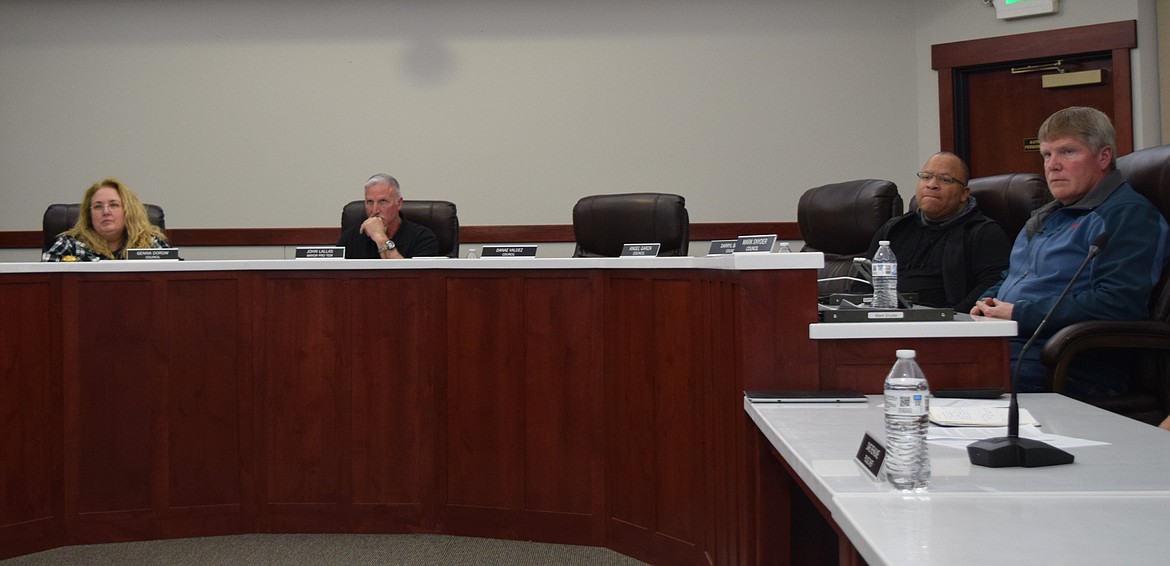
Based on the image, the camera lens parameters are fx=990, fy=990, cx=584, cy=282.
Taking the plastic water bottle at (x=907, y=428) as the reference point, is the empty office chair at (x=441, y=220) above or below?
above

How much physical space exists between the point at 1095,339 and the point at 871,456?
54.9 inches

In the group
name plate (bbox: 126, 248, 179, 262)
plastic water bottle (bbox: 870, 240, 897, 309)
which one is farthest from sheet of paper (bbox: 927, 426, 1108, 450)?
name plate (bbox: 126, 248, 179, 262)

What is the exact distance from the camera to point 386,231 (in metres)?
3.97

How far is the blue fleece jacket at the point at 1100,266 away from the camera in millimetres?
2488

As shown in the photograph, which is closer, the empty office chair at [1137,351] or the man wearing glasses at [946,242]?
the empty office chair at [1137,351]

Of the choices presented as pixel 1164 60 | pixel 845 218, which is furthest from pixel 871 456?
pixel 1164 60

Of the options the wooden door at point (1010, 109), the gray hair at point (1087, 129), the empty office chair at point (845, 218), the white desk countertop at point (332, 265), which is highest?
the wooden door at point (1010, 109)

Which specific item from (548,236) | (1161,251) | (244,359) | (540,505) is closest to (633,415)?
(540,505)

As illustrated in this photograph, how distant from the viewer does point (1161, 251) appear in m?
2.52

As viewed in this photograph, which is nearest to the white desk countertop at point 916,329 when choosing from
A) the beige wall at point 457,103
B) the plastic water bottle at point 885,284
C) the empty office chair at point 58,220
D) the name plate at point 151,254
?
the plastic water bottle at point 885,284

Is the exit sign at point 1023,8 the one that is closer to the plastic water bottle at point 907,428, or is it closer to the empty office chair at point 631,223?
the empty office chair at point 631,223

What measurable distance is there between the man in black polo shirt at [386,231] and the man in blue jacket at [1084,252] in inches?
82.7

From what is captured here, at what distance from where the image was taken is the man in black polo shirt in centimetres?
387

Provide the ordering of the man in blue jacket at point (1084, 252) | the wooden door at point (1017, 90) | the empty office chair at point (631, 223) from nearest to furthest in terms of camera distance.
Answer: the man in blue jacket at point (1084, 252), the empty office chair at point (631, 223), the wooden door at point (1017, 90)
